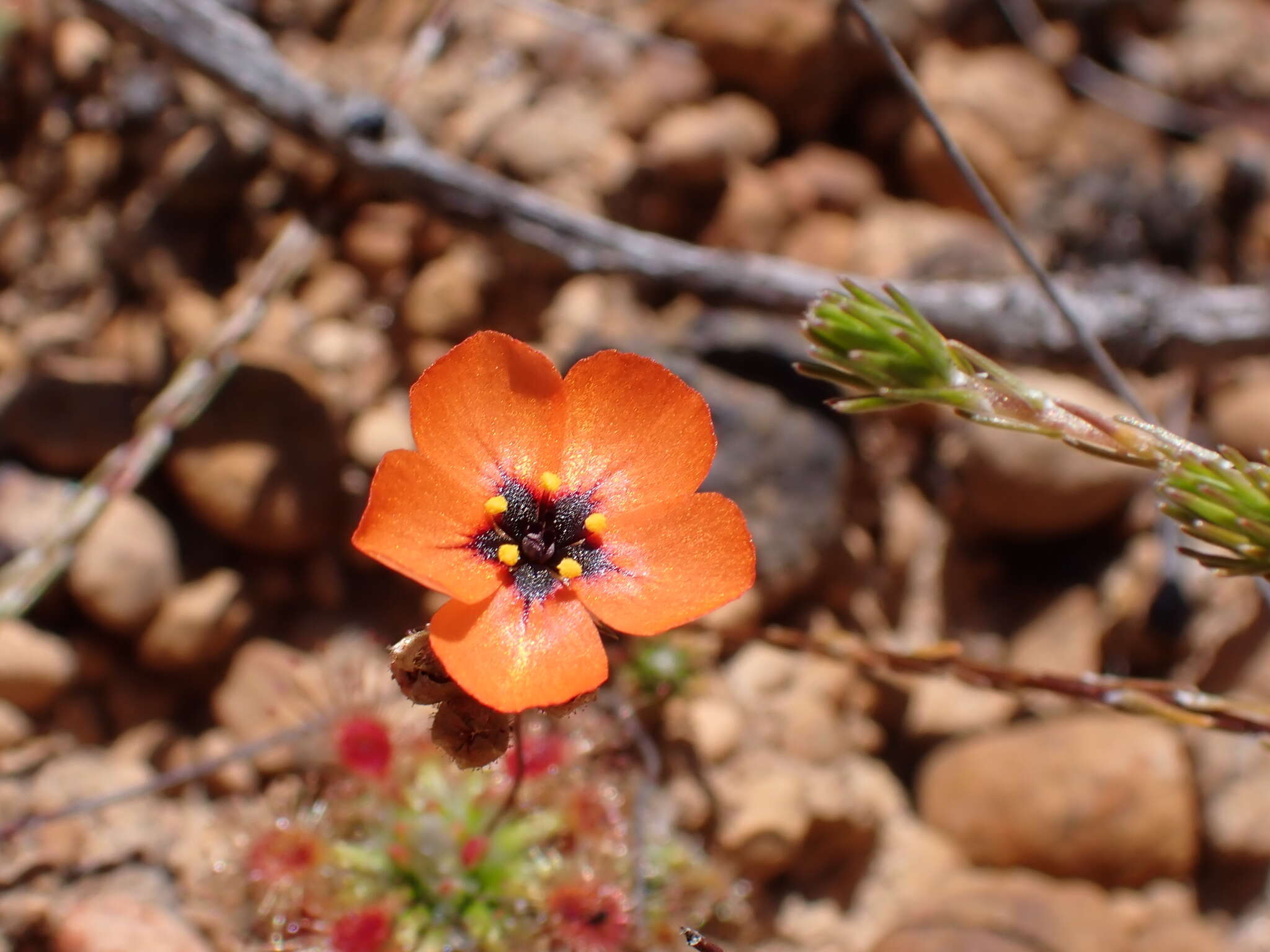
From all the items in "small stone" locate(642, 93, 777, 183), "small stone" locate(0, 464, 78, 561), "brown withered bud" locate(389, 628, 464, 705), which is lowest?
"small stone" locate(0, 464, 78, 561)

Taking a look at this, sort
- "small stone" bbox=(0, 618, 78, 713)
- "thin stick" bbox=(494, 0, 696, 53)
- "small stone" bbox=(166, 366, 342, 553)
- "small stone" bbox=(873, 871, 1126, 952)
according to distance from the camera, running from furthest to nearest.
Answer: "thin stick" bbox=(494, 0, 696, 53) → "small stone" bbox=(166, 366, 342, 553) → "small stone" bbox=(0, 618, 78, 713) → "small stone" bbox=(873, 871, 1126, 952)

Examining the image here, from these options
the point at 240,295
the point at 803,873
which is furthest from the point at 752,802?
the point at 240,295

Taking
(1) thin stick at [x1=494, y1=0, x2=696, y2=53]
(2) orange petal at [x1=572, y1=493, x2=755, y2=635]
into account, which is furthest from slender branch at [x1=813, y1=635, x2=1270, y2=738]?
(1) thin stick at [x1=494, y1=0, x2=696, y2=53]

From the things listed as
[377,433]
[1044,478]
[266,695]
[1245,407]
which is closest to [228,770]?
[266,695]

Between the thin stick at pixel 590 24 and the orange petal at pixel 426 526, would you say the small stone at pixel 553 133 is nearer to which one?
the thin stick at pixel 590 24

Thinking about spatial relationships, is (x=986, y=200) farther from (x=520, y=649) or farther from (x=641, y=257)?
(x=520, y=649)

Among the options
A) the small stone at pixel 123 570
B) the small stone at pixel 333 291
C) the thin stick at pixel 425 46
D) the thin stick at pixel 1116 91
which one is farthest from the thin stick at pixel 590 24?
the small stone at pixel 123 570

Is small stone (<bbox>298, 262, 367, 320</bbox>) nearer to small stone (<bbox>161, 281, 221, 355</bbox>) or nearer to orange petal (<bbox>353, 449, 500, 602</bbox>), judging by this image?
small stone (<bbox>161, 281, 221, 355</bbox>)
